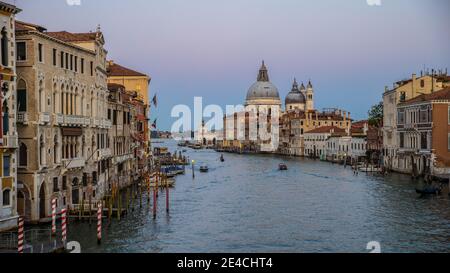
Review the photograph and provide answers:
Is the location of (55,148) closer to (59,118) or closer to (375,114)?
(59,118)

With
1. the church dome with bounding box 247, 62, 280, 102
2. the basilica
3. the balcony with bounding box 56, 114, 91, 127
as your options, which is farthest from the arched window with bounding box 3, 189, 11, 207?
the church dome with bounding box 247, 62, 280, 102

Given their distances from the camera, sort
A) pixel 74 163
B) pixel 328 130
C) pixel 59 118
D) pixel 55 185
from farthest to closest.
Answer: pixel 328 130 < pixel 74 163 < pixel 59 118 < pixel 55 185

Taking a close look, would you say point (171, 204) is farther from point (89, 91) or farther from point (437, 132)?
point (437, 132)

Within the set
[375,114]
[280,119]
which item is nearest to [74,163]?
[375,114]

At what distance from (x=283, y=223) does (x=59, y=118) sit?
657 centimetres

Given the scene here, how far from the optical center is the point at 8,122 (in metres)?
14.1

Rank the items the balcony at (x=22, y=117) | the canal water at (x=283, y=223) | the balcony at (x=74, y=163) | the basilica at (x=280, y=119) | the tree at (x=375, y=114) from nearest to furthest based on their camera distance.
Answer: the canal water at (x=283, y=223) < the balcony at (x=22, y=117) < the balcony at (x=74, y=163) < the tree at (x=375, y=114) < the basilica at (x=280, y=119)

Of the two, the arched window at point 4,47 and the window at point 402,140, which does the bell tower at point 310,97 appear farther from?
the arched window at point 4,47

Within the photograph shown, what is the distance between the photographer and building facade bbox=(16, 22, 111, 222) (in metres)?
15.4

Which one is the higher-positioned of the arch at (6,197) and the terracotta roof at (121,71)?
the terracotta roof at (121,71)

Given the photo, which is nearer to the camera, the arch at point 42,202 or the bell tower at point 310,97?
the arch at point 42,202

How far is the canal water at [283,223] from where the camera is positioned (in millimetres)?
14570

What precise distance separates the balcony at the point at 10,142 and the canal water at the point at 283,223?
238 cm

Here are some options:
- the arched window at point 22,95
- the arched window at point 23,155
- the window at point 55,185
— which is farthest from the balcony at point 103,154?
the arched window at point 22,95
